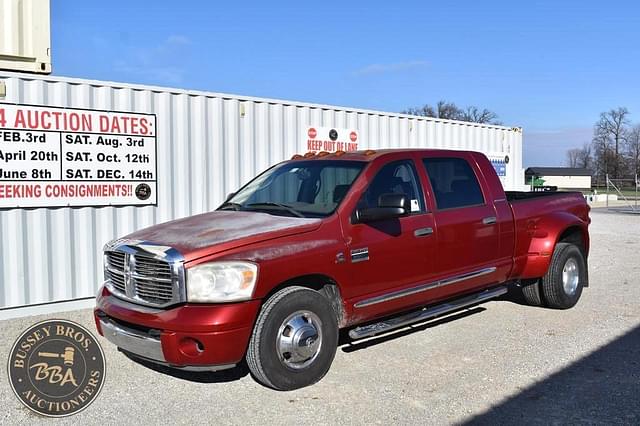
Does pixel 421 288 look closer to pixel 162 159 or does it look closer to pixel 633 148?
pixel 162 159

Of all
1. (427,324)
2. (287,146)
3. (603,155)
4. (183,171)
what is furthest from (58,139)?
(603,155)

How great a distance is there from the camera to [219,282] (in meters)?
4.21

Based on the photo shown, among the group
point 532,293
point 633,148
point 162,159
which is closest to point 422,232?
point 532,293

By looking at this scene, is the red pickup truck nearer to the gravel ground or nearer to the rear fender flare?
the rear fender flare

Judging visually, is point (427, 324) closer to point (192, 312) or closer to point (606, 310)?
point (606, 310)

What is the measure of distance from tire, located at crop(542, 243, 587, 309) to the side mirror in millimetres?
2787

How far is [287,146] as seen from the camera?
955 centimetres

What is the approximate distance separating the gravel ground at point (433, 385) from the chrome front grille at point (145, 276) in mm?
771

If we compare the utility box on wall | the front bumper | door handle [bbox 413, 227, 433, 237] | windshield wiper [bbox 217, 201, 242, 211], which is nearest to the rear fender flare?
door handle [bbox 413, 227, 433, 237]

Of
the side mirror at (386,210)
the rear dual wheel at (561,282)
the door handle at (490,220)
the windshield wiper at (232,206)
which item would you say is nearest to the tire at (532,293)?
the rear dual wheel at (561,282)

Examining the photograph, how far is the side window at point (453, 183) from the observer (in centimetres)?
589

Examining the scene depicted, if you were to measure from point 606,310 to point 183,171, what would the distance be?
5806 millimetres

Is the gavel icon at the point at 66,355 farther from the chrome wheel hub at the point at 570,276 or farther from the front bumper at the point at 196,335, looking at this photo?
the chrome wheel hub at the point at 570,276

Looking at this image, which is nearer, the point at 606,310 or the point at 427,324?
the point at 427,324
